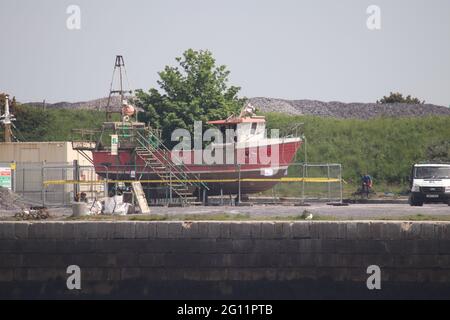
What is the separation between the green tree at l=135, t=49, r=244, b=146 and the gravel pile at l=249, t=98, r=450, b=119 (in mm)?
13849

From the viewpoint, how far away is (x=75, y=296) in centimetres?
2997

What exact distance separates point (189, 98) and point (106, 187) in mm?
15305

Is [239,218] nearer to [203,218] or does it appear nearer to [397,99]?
[203,218]

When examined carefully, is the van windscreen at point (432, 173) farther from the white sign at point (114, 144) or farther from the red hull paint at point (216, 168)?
the white sign at point (114, 144)

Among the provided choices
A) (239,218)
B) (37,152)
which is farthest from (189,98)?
(239,218)

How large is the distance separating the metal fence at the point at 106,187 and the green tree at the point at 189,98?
21.0ft

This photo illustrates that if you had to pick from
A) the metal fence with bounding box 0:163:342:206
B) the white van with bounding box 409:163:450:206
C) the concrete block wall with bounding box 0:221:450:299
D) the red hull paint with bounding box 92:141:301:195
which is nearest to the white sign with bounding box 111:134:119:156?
the red hull paint with bounding box 92:141:301:195

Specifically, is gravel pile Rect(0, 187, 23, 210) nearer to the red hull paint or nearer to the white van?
the red hull paint

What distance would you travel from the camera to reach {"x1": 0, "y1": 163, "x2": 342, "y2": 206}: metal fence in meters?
45.3

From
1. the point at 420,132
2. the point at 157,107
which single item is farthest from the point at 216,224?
the point at 420,132

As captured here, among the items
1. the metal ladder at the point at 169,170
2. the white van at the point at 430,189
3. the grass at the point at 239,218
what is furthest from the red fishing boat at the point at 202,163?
the grass at the point at 239,218

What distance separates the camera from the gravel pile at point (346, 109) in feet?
239
